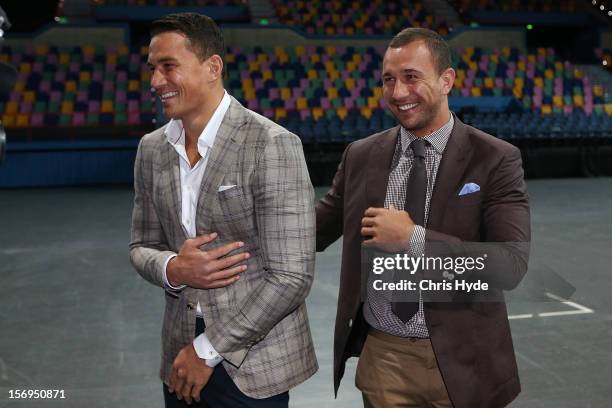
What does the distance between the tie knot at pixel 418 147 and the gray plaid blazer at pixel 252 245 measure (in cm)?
31

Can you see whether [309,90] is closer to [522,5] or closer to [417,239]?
[522,5]

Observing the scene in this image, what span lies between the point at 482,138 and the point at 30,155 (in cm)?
1176

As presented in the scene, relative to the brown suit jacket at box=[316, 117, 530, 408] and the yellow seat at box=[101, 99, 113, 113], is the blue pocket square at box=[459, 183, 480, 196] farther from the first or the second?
the yellow seat at box=[101, 99, 113, 113]

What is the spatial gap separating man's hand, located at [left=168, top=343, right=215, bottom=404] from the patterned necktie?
494 mm

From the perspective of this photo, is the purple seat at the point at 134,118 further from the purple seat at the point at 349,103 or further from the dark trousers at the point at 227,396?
the dark trousers at the point at 227,396

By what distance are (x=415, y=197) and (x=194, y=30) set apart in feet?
2.25

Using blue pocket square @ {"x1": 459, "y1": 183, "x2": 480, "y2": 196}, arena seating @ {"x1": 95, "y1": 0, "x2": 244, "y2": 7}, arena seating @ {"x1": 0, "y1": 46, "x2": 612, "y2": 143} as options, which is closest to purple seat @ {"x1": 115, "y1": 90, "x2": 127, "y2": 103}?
arena seating @ {"x1": 0, "y1": 46, "x2": 612, "y2": 143}

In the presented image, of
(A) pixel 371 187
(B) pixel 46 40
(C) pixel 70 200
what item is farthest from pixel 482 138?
(B) pixel 46 40

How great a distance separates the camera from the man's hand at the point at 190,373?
156 cm

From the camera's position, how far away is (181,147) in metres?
1.70

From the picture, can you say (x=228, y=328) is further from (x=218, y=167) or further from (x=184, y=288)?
(x=218, y=167)

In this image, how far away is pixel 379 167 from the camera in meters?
1.79

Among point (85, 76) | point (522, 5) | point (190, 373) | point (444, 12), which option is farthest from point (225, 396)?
point (522, 5)

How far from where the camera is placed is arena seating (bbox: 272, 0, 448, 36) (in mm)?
17766
